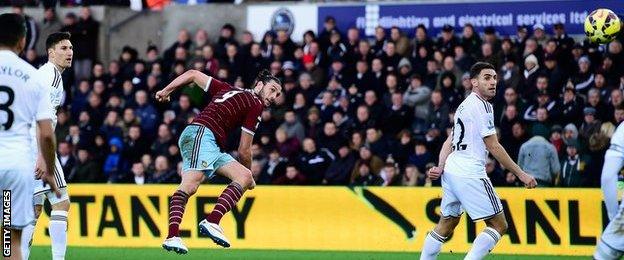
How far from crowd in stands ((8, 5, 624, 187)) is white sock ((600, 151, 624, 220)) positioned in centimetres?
867

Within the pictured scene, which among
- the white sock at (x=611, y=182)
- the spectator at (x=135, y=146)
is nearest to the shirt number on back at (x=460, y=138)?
the white sock at (x=611, y=182)

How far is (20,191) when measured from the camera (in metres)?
9.48

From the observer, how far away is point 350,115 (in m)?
21.1

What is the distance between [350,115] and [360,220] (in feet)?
10.4

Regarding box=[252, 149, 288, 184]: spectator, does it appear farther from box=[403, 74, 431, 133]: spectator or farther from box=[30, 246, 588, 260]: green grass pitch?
box=[30, 246, 588, 260]: green grass pitch

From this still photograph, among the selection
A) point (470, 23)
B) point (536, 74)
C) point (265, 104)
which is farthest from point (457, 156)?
point (470, 23)

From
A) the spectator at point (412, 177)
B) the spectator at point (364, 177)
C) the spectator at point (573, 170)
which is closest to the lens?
the spectator at point (573, 170)

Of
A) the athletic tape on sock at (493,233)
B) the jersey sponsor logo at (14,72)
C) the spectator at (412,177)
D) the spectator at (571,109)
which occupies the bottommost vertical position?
the spectator at (412,177)

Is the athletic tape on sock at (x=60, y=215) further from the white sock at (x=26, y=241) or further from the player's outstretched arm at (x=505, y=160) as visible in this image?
the player's outstretched arm at (x=505, y=160)

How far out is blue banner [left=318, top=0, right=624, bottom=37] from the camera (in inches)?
872

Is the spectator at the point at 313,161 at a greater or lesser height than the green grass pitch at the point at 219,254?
greater

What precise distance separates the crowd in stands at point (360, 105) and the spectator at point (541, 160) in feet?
0.05

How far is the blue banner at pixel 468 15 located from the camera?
22.1 metres

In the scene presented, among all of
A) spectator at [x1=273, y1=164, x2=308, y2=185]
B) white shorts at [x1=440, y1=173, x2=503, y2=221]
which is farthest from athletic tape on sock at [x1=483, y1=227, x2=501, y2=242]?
spectator at [x1=273, y1=164, x2=308, y2=185]
